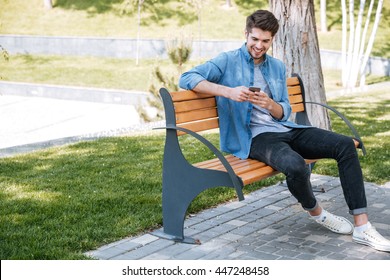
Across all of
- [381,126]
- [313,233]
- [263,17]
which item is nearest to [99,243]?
[313,233]

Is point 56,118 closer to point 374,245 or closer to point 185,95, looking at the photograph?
point 185,95

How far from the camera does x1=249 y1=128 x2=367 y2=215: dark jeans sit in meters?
4.12

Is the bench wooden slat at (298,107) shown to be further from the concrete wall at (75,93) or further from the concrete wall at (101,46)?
the concrete wall at (101,46)

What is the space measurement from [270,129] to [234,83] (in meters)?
0.42

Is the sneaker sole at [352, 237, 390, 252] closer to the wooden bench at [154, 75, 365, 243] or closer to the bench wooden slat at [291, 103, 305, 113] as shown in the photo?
the wooden bench at [154, 75, 365, 243]

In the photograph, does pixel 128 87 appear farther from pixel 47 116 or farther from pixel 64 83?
pixel 47 116

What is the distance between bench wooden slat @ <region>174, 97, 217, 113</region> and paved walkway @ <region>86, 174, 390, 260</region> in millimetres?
877

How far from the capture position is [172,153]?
4.34 m

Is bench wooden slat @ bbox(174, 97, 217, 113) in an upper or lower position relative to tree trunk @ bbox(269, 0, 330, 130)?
lower

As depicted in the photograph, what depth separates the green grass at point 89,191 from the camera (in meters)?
4.30

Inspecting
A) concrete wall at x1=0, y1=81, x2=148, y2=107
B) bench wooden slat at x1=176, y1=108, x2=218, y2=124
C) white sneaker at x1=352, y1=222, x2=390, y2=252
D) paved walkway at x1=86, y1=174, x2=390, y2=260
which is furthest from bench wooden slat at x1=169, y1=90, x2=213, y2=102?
concrete wall at x1=0, y1=81, x2=148, y2=107

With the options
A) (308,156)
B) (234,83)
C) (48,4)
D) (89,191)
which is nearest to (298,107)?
(308,156)

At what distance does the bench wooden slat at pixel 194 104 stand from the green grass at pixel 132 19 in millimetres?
20090
